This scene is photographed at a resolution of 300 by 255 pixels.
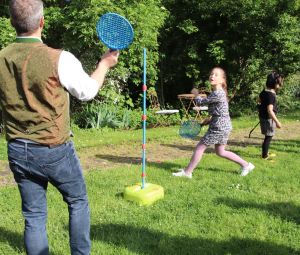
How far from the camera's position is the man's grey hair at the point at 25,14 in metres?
2.54

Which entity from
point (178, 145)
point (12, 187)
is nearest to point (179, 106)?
point (178, 145)

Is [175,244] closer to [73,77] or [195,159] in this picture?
[73,77]

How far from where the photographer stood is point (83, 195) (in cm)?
297

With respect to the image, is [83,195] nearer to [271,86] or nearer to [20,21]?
[20,21]

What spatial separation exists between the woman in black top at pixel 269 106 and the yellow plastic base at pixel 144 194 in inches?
116

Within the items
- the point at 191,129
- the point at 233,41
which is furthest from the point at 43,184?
the point at 233,41

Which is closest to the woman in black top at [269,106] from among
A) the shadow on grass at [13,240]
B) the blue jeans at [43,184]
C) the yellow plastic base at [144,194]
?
the yellow plastic base at [144,194]

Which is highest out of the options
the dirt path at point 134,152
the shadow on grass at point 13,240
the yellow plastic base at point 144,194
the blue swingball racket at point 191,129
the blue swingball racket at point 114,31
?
the blue swingball racket at point 114,31

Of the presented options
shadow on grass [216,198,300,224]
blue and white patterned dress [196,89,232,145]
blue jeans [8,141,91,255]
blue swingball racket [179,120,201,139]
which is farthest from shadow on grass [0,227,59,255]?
blue swingball racket [179,120,201,139]

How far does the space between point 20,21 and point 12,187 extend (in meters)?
3.50

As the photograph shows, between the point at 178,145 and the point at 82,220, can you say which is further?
the point at 178,145

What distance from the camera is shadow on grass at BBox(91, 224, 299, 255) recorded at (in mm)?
3764

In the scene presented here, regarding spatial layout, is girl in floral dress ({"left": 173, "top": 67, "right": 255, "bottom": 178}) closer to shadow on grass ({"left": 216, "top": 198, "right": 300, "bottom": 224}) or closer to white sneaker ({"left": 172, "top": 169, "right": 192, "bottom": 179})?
white sneaker ({"left": 172, "top": 169, "right": 192, "bottom": 179})

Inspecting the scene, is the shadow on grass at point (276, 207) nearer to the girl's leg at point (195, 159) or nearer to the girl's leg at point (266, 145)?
the girl's leg at point (195, 159)
